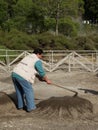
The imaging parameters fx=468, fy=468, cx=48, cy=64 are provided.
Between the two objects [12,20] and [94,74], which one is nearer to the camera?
[94,74]

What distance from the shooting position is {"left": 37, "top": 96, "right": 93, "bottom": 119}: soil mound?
9.72 meters

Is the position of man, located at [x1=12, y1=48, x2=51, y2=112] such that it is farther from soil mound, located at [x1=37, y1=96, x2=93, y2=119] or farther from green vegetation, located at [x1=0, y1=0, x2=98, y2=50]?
green vegetation, located at [x1=0, y1=0, x2=98, y2=50]

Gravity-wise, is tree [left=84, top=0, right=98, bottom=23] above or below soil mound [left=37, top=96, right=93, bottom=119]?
below

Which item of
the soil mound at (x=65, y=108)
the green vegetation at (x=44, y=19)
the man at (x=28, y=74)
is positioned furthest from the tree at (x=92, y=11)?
the man at (x=28, y=74)

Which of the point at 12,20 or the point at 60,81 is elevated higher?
the point at 60,81

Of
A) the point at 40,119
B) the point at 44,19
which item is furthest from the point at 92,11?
the point at 40,119

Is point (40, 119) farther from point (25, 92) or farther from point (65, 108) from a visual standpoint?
point (25, 92)

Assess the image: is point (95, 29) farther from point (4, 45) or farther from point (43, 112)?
point (43, 112)

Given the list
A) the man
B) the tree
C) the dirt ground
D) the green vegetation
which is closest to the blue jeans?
the man

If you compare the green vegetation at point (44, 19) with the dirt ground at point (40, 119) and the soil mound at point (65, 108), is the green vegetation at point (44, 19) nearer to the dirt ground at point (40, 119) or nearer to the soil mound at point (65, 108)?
the dirt ground at point (40, 119)

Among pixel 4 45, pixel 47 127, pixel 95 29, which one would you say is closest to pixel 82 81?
pixel 47 127

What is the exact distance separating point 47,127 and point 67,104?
135 cm

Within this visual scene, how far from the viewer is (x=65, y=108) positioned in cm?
987

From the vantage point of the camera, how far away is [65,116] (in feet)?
31.6
